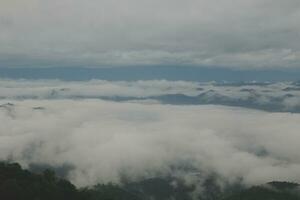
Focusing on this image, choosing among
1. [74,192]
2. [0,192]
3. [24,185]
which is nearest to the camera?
[0,192]

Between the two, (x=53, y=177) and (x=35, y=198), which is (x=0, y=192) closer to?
(x=35, y=198)

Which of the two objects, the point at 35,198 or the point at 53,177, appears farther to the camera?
the point at 53,177

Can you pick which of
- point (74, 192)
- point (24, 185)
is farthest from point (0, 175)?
point (74, 192)

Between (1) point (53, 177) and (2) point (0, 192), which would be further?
(1) point (53, 177)

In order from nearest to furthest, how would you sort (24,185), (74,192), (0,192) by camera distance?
(0,192) → (24,185) → (74,192)

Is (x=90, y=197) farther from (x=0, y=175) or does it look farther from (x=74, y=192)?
(x=0, y=175)

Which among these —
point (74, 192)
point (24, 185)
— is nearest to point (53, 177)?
point (74, 192)

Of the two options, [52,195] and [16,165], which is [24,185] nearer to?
[52,195]
